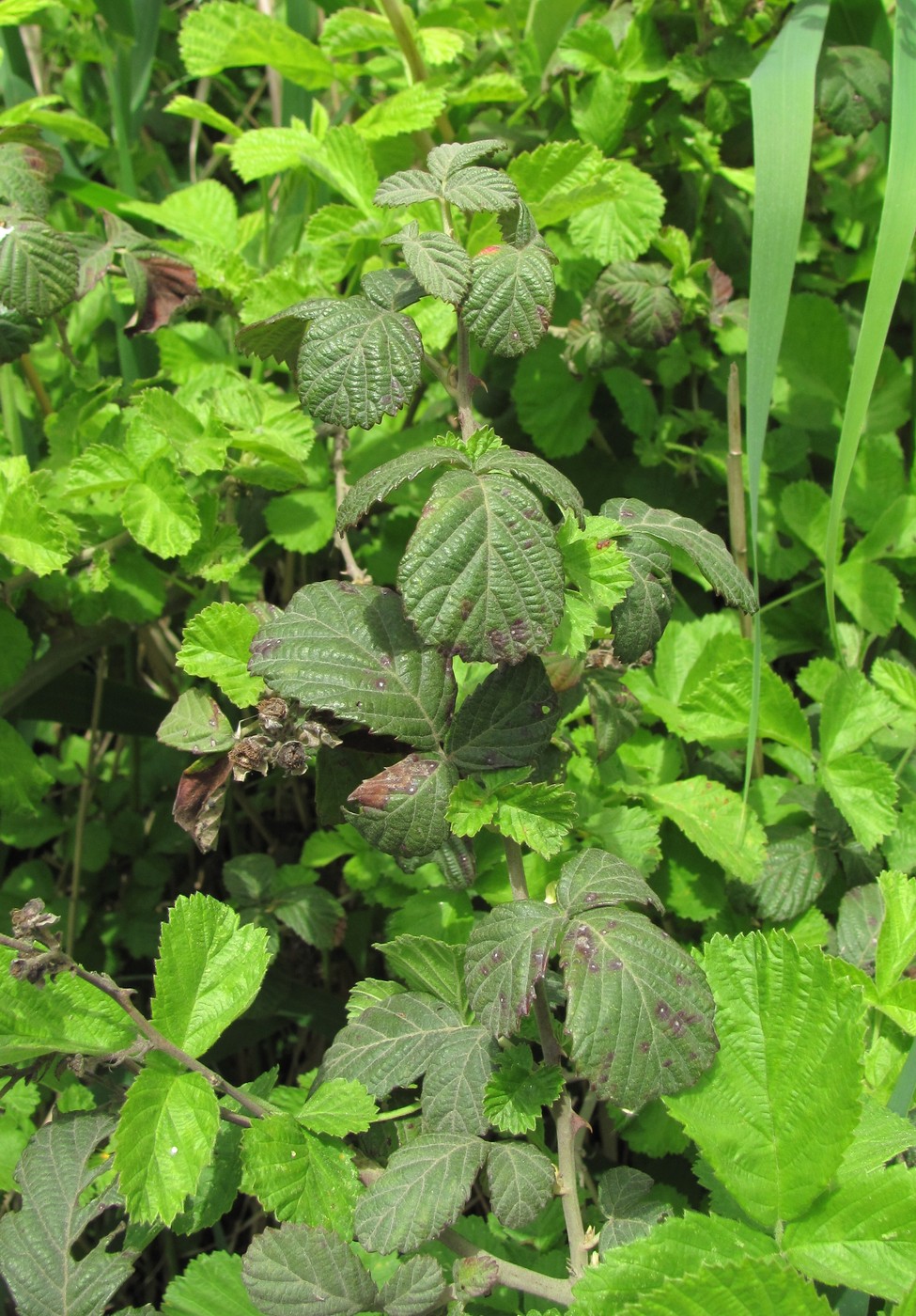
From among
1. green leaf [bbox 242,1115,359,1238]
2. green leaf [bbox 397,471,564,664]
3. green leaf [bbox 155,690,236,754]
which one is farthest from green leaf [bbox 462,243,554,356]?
green leaf [bbox 242,1115,359,1238]

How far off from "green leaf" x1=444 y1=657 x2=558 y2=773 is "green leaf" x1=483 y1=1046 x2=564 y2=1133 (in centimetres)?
24

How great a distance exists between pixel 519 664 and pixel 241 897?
59 cm

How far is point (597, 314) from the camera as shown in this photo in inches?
52.8

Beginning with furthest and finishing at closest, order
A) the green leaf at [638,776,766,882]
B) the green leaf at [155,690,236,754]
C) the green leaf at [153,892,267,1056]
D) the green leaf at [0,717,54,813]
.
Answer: the green leaf at [0,717,54,813] < the green leaf at [638,776,766,882] < the green leaf at [155,690,236,754] < the green leaf at [153,892,267,1056]

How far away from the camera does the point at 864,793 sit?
114 cm

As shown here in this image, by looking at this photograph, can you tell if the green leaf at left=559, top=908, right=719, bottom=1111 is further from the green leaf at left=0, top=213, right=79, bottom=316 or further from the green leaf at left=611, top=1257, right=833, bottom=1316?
the green leaf at left=0, top=213, right=79, bottom=316

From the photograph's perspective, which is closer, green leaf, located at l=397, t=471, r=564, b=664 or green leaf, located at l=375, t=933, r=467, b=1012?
green leaf, located at l=397, t=471, r=564, b=664

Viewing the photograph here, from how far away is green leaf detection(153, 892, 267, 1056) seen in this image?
0.88 meters

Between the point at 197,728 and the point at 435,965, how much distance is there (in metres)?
0.30

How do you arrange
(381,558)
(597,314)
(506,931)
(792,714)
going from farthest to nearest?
(381,558) → (597,314) → (792,714) → (506,931)

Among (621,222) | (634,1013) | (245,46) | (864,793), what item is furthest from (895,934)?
(245,46)

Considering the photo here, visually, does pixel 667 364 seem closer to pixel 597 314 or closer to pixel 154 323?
pixel 597 314


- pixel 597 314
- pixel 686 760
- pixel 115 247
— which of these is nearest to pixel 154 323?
pixel 115 247

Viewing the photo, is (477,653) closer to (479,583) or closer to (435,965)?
(479,583)
